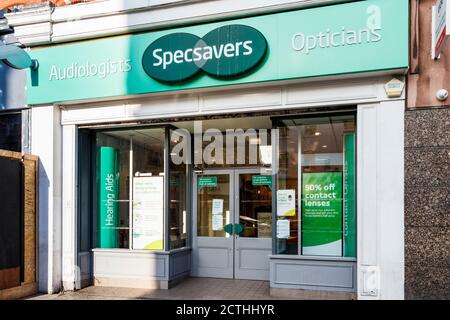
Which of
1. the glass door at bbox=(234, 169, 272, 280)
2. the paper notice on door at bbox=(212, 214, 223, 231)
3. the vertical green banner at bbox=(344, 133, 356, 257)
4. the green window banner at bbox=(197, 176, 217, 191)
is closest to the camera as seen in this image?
the vertical green banner at bbox=(344, 133, 356, 257)

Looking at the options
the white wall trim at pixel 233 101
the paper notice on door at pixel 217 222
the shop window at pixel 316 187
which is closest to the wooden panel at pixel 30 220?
the white wall trim at pixel 233 101

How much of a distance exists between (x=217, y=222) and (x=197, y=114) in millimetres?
2623

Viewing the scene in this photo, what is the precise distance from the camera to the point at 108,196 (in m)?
7.62

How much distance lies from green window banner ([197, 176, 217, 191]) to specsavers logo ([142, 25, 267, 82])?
8.61 feet

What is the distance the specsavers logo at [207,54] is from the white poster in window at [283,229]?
2.57 meters

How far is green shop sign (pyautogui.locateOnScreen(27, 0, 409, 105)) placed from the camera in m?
5.49

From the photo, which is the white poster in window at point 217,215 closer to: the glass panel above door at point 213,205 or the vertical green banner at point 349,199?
the glass panel above door at point 213,205

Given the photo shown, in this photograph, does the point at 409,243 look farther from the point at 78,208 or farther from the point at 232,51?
the point at 78,208

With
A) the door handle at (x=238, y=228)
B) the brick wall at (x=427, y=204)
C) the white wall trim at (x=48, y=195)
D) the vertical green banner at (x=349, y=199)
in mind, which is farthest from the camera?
the door handle at (x=238, y=228)

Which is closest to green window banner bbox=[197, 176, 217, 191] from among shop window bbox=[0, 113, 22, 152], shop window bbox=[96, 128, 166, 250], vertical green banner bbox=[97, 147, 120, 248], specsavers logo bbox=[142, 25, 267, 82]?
shop window bbox=[96, 128, 166, 250]

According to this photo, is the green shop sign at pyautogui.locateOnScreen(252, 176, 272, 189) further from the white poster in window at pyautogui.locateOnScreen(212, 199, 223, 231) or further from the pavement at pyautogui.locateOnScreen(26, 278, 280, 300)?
the pavement at pyautogui.locateOnScreen(26, 278, 280, 300)

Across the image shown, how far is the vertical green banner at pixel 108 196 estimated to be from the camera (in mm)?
7570

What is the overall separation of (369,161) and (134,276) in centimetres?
465

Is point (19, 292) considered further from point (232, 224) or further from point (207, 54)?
point (207, 54)
